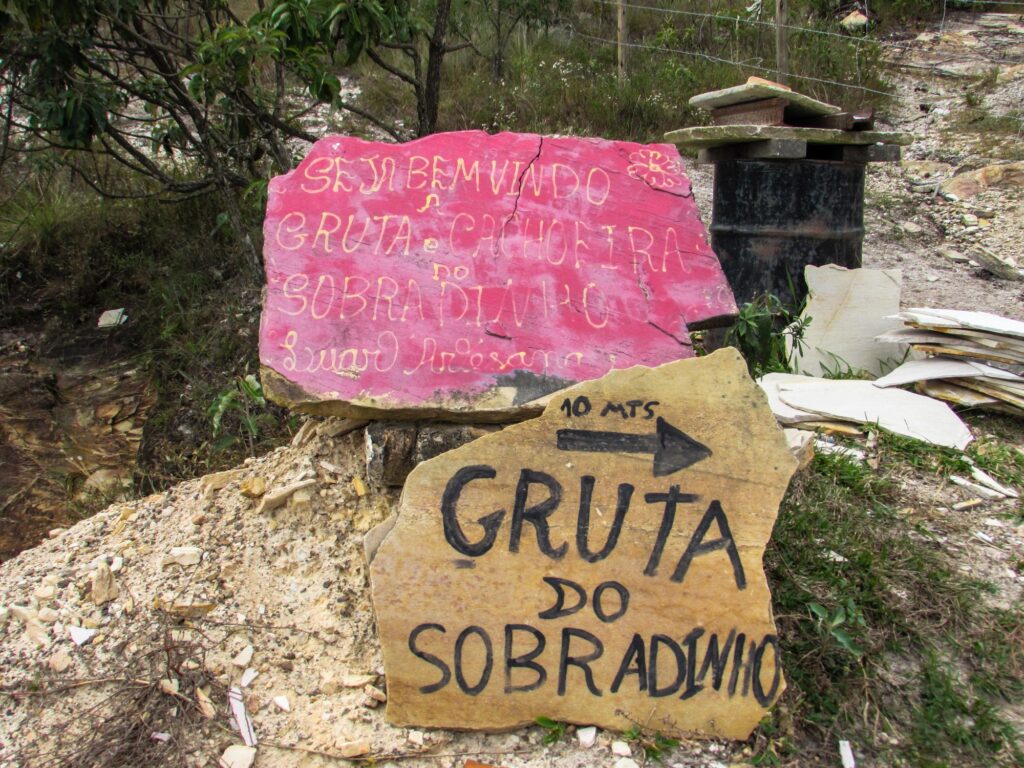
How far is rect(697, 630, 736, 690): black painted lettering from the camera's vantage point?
6.93 feet

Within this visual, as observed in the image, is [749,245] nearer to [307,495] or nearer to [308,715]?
[307,495]

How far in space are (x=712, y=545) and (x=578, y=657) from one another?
1.42 ft

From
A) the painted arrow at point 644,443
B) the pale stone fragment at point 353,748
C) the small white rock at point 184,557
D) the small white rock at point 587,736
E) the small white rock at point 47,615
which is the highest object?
the painted arrow at point 644,443

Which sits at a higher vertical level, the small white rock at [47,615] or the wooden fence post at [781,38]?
the wooden fence post at [781,38]

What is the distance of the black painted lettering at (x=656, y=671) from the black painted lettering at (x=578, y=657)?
5.0 inches

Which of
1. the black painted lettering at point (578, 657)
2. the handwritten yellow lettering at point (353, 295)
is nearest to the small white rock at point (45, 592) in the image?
the handwritten yellow lettering at point (353, 295)

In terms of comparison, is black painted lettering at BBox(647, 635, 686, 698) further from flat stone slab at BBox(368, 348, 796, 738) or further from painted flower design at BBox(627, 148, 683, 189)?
painted flower design at BBox(627, 148, 683, 189)

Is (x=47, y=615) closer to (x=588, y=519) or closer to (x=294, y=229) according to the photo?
(x=294, y=229)

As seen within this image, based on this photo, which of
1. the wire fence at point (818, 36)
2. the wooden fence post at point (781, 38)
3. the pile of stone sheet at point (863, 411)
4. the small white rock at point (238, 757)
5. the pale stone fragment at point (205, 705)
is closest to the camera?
the small white rock at point (238, 757)

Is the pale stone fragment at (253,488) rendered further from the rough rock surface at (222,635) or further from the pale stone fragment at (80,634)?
the pale stone fragment at (80,634)

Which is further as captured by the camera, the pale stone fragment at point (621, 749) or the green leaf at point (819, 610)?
the green leaf at point (819, 610)

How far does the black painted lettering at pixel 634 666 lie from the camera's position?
2.12m

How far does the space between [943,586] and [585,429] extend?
1.16 metres

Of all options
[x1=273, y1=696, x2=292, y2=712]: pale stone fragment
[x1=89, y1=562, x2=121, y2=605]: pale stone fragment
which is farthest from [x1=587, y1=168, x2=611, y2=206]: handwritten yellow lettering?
[x1=89, y1=562, x2=121, y2=605]: pale stone fragment
